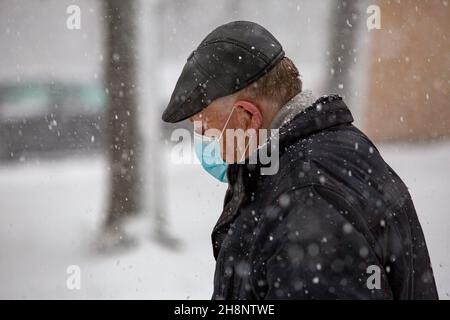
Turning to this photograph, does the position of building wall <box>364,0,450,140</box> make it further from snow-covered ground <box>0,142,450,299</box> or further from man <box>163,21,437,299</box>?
man <box>163,21,437,299</box>

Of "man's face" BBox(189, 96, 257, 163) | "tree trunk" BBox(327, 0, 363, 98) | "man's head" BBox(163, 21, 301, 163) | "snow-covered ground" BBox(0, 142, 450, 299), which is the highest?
"tree trunk" BBox(327, 0, 363, 98)

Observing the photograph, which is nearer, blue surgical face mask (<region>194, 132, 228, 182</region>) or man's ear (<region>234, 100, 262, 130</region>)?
man's ear (<region>234, 100, 262, 130</region>)

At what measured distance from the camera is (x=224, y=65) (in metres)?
1.82

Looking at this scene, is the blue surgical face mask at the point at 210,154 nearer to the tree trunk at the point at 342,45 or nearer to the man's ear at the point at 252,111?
the man's ear at the point at 252,111

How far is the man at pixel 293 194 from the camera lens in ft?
4.84

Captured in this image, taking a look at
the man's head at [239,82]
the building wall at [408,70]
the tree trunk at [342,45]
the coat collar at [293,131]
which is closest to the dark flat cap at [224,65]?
the man's head at [239,82]

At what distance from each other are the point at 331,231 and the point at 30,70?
10127 mm

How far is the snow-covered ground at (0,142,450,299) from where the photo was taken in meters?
6.38

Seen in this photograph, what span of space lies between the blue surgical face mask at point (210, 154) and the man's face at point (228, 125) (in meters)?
0.11

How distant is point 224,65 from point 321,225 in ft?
1.92

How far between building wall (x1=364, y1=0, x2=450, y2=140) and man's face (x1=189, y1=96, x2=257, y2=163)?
28.4 ft

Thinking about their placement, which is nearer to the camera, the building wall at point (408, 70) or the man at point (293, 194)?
the man at point (293, 194)

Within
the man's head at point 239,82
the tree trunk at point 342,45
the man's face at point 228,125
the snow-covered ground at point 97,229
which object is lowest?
the snow-covered ground at point 97,229

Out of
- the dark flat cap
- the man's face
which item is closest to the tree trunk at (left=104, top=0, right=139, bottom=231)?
the man's face
